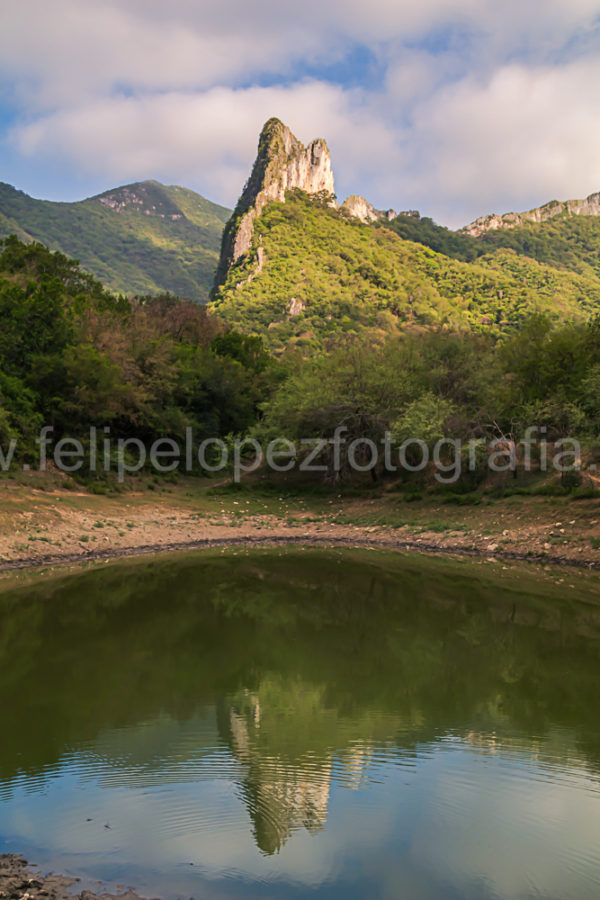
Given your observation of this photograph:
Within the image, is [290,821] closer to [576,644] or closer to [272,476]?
[576,644]

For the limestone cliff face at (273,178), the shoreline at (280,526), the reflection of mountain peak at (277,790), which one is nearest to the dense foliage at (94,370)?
the shoreline at (280,526)

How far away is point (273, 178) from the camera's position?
5950 inches

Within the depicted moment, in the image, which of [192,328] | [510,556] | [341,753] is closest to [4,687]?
[341,753]

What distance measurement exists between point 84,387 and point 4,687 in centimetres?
2409

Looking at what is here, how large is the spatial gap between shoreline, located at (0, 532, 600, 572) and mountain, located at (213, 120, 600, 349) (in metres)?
64.2

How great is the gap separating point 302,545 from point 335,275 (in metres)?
107

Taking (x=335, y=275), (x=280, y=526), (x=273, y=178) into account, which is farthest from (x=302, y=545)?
(x=273, y=178)

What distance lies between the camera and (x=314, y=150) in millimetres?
165375

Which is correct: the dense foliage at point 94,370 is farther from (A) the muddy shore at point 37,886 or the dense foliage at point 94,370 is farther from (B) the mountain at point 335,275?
(B) the mountain at point 335,275

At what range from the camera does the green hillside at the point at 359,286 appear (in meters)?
105

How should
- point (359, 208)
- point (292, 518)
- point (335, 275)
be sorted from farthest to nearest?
point (359, 208) → point (335, 275) → point (292, 518)

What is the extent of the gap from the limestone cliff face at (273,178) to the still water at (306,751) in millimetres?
131489

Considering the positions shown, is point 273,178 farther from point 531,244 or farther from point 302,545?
point 302,545

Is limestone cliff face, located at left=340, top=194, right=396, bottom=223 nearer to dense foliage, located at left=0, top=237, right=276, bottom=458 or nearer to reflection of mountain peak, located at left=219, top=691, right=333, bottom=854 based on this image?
dense foliage, located at left=0, top=237, right=276, bottom=458
